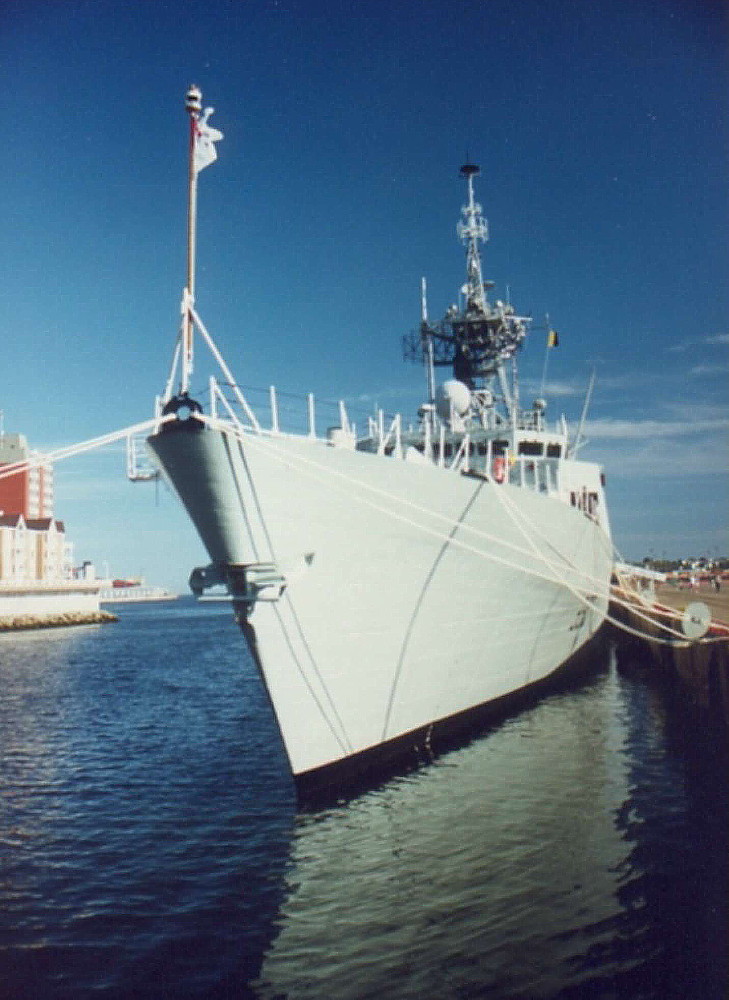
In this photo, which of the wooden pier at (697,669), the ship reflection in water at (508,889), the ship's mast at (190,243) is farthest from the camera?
the wooden pier at (697,669)

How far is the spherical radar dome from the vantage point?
15641 mm

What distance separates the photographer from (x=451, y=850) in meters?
8.20

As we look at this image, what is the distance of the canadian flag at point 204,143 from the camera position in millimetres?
8094

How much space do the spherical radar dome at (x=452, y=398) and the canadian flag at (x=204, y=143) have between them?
8.41 meters

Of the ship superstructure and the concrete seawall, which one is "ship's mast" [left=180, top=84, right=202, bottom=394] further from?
the concrete seawall

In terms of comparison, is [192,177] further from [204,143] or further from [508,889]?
[508,889]

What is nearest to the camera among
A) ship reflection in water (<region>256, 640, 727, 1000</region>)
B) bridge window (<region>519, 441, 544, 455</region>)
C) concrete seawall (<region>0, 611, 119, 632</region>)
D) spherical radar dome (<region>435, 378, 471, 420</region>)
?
ship reflection in water (<region>256, 640, 727, 1000</region>)

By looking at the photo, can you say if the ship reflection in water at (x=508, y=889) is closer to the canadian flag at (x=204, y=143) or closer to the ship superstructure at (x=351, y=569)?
the ship superstructure at (x=351, y=569)

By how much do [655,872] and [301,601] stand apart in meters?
4.86

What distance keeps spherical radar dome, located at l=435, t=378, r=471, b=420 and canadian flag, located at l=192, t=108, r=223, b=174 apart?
841 centimetres

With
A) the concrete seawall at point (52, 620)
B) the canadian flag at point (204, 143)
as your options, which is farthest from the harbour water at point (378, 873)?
the concrete seawall at point (52, 620)

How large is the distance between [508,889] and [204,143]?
28.1ft

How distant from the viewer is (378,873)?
765 cm

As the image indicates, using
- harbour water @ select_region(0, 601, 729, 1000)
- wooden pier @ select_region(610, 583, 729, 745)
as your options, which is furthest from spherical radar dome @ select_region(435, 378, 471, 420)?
harbour water @ select_region(0, 601, 729, 1000)
